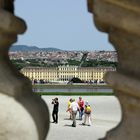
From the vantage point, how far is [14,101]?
2535mm

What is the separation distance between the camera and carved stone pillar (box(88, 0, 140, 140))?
2.38 meters

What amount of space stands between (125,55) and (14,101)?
55 cm

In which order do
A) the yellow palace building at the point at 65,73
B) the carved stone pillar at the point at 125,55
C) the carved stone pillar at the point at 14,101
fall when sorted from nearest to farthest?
the carved stone pillar at the point at 125,55 → the carved stone pillar at the point at 14,101 → the yellow palace building at the point at 65,73

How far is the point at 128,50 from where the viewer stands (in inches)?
95.9

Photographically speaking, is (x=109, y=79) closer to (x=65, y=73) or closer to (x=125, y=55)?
(x=125, y=55)

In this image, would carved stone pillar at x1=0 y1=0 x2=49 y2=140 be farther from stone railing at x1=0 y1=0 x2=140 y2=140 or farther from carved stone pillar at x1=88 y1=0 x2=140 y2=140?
carved stone pillar at x1=88 y1=0 x2=140 y2=140

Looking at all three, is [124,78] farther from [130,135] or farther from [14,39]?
[14,39]

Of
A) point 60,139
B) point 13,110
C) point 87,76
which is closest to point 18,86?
point 13,110

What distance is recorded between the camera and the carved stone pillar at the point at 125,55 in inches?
93.8

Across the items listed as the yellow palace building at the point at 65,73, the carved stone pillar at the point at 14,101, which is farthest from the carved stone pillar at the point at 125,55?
the yellow palace building at the point at 65,73

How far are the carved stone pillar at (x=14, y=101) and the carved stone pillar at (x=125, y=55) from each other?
0.36 m

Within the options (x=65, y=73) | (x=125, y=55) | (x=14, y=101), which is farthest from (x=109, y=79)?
(x=65, y=73)

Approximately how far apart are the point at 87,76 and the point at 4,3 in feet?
350

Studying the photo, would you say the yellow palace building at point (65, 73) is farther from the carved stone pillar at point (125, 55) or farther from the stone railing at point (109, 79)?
the carved stone pillar at point (125, 55)
